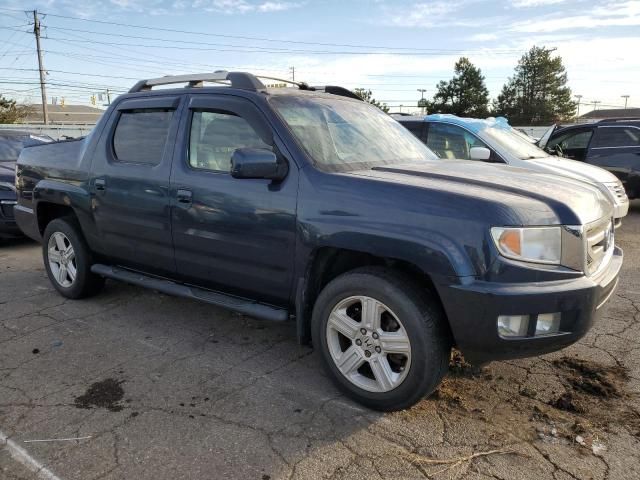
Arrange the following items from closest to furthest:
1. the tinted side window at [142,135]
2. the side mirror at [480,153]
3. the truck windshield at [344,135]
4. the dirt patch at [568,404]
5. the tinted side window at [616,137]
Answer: the dirt patch at [568,404], the truck windshield at [344,135], the tinted side window at [142,135], the side mirror at [480,153], the tinted side window at [616,137]

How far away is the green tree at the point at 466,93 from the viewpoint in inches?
2623

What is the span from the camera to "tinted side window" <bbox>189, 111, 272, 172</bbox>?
3.55 m

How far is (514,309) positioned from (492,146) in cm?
490

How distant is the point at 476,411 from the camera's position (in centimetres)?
298

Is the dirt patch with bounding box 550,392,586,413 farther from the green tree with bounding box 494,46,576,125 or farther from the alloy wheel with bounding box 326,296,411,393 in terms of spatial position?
the green tree with bounding box 494,46,576,125

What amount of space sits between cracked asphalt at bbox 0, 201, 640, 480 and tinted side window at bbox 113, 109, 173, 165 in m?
1.41

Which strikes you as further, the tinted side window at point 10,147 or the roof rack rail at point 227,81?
the tinted side window at point 10,147

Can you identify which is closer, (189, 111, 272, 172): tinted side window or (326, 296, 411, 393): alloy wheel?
(326, 296, 411, 393): alloy wheel

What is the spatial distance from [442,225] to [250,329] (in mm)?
2203

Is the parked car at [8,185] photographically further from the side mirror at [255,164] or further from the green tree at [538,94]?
the green tree at [538,94]

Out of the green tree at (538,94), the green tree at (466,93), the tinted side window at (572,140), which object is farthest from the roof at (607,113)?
the tinted side window at (572,140)

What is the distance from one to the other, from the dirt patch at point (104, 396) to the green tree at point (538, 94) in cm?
7348

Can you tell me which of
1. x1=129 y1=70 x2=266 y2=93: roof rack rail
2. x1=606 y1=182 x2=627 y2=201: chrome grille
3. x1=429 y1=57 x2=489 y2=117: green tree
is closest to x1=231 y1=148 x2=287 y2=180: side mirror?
x1=129 y1=70 x2=266 y2=93: roof rack rail

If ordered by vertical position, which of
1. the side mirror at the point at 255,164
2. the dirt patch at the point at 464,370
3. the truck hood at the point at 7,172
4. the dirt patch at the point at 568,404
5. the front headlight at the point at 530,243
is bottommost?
the dirt patch at the point at 464,370
